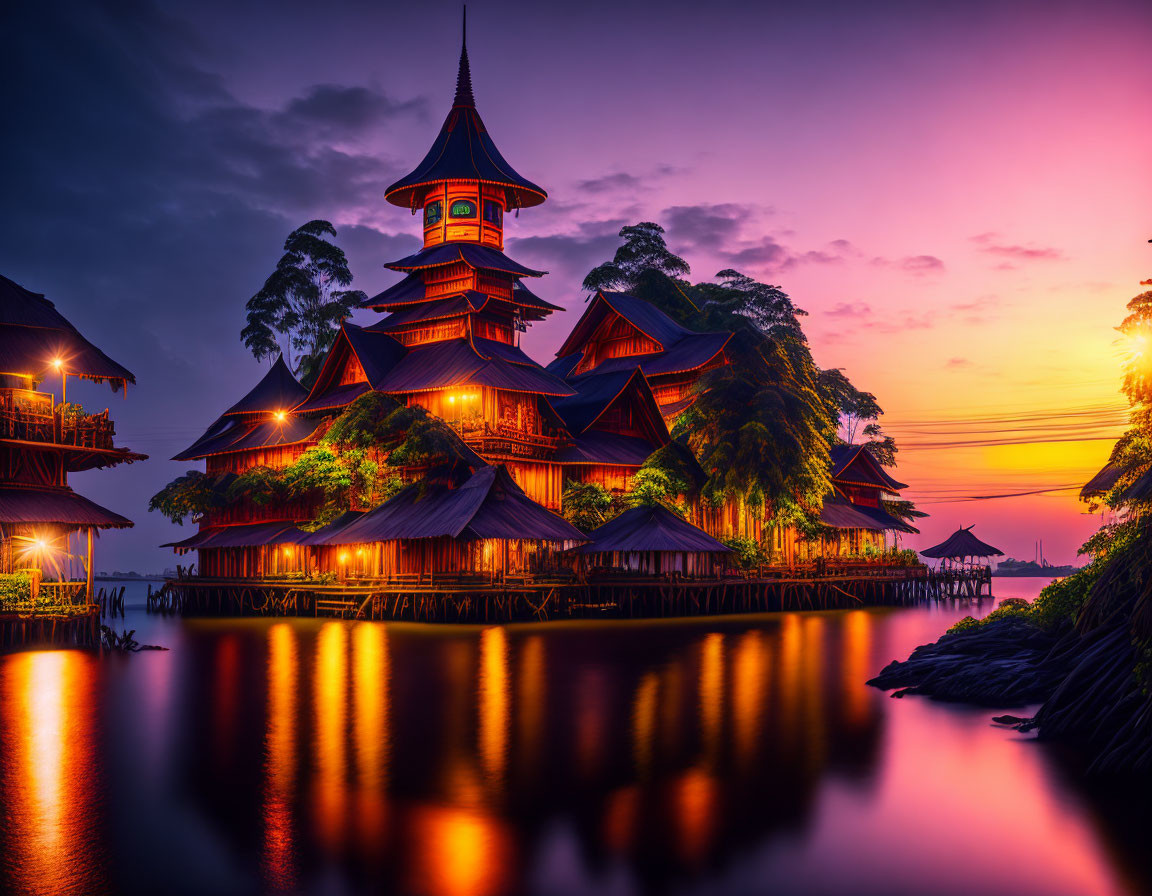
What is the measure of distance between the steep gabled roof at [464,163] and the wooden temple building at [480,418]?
0.13 m

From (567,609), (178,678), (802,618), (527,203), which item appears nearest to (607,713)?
(178,678)

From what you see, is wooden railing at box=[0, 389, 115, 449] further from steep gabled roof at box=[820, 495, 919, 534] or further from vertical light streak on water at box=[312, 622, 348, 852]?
steep gabled roof at box=[820, 495, 919, 534]

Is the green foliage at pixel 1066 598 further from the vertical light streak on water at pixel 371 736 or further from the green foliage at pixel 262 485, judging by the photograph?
the green foliage at pixel 262 485

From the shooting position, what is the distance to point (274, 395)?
56.8 meters

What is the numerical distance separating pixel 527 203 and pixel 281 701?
151ft

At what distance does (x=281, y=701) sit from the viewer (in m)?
21.0

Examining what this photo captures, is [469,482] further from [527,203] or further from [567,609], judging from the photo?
[527,203]

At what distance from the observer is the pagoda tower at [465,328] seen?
49156 mm

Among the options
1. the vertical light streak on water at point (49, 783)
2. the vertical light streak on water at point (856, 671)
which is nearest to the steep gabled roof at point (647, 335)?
the vertical light streak on water at point (856, 671)

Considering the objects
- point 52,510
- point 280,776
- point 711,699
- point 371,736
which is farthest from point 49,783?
point 52,510

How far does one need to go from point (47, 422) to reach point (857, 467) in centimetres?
4804

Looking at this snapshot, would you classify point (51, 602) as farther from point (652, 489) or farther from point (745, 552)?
point (745, 552)

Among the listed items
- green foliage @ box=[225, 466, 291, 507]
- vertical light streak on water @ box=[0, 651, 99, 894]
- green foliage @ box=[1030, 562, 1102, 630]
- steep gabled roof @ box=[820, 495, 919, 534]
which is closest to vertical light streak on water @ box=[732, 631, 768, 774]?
green foliage @ box=[1030, 562, 1102, 630]

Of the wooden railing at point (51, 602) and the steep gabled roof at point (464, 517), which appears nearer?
the wooden railing at point (51, 602)
